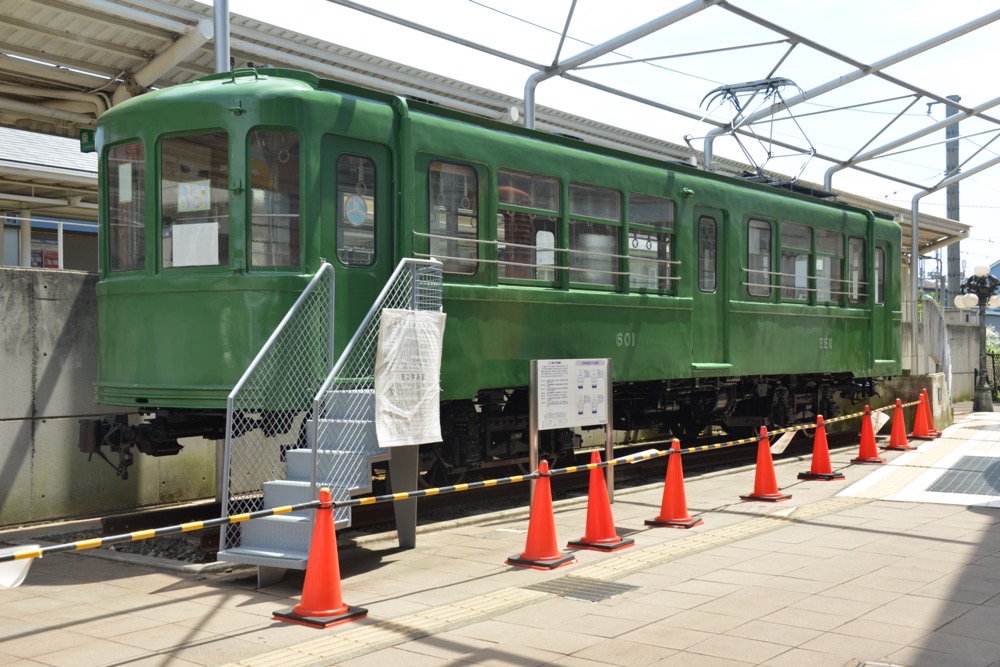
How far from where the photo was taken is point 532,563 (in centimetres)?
789

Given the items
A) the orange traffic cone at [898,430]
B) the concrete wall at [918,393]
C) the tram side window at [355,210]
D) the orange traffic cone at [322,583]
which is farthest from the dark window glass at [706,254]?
the orange traffic cone at [322,583]

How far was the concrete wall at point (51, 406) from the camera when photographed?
970cm

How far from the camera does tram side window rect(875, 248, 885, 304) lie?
1758 centimetres

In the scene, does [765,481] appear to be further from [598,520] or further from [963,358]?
[963,358]

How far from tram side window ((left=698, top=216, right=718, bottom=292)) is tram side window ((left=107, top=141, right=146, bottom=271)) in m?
7.05

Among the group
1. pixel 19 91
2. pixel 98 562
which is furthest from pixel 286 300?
pixel 19 91

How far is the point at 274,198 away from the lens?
28.2ft

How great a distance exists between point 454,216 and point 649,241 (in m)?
3.33

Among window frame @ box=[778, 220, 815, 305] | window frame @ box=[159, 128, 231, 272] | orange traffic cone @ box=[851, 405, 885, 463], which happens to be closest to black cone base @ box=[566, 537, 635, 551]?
window frame @ box=[159, 128, 231, 272]

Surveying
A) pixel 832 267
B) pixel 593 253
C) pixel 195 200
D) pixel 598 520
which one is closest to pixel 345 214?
pixel 195 200

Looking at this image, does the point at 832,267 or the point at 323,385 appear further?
the point at 832,267

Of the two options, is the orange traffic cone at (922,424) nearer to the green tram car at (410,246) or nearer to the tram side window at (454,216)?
the green tram car at (410,246)

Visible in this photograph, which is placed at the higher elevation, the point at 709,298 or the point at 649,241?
the point at 649,241

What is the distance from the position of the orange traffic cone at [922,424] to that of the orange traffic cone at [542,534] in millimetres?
11629
